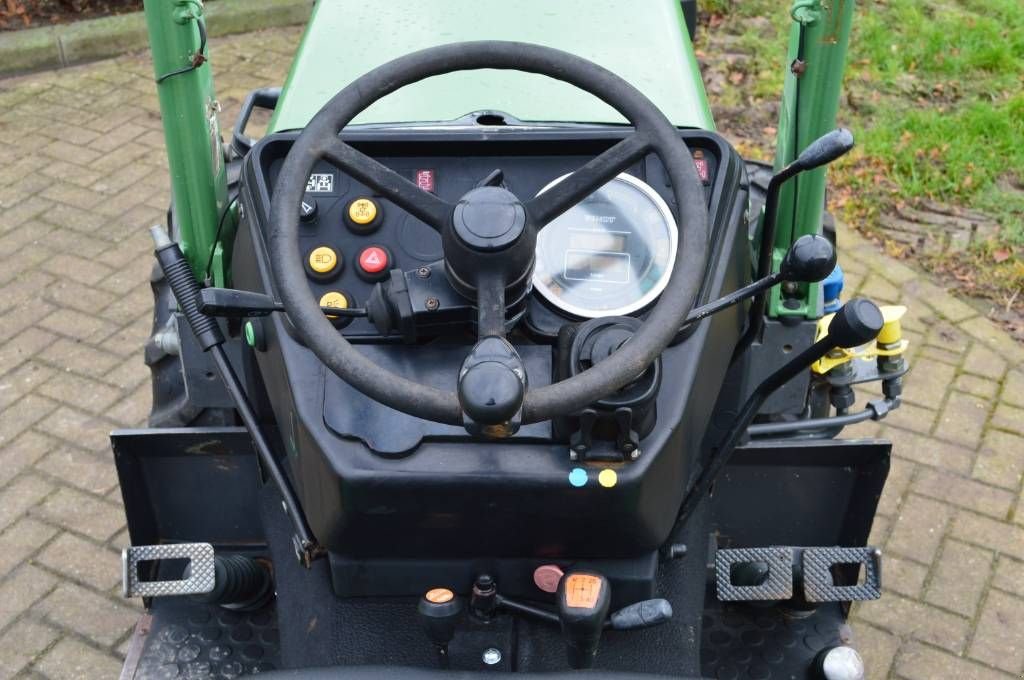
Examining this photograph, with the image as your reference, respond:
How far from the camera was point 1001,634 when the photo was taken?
2.67m

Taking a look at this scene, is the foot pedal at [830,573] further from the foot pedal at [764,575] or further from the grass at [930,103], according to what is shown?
the grass at [930,103]

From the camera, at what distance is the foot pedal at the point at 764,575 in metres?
1.89

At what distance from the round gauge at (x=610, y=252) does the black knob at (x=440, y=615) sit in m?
0.47

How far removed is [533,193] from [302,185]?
46 cm

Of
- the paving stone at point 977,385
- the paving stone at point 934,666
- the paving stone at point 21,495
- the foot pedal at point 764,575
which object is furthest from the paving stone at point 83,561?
the paving stone at point 977,385

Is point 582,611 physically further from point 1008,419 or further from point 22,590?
point 1008,419

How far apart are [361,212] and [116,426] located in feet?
5.58

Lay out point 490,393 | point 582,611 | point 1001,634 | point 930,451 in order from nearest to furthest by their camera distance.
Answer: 1. point 490,393
2. point 582,611
3. point 1001,634
4. point 930,451

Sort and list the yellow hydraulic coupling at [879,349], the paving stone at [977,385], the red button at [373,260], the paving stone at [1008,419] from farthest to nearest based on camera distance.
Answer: the paving stone at [977,385] < the paving stone at [1008,419] < the yellow hydraulic coupling at [879,349] < the red button at [373,260]

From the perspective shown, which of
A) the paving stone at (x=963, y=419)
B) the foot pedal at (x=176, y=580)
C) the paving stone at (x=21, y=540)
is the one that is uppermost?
the foot pedal at (x=176, y=580)

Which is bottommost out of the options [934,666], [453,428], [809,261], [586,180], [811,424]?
[934,666]

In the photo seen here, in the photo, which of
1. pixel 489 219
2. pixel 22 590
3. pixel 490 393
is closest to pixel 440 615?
pixel 490 393

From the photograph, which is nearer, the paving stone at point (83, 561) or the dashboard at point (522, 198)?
the dashboard at point (522, 198)

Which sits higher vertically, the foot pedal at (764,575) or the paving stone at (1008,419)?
the foot pedal at (764,575)
